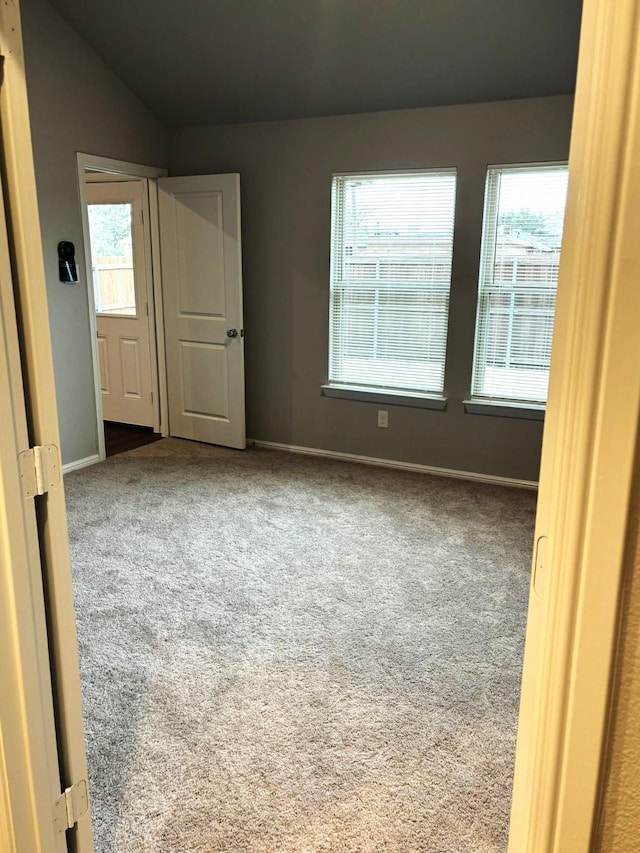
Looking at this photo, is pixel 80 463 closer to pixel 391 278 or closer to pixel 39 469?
pixel 391 278

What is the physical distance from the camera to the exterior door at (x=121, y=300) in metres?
5.56

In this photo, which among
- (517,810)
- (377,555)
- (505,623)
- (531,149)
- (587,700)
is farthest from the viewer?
(531,149)

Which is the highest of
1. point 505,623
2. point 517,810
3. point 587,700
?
point 587,700

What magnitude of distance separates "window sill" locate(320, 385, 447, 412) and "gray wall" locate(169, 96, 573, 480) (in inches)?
2.0

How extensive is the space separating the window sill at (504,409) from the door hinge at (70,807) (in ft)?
11.4

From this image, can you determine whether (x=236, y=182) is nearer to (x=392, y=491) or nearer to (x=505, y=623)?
(x=392, y=491)

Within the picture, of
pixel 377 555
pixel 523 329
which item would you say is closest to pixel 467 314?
pixel 523 329

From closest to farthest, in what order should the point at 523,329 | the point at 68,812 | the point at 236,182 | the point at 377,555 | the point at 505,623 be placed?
the point at 68,812, the point at 505,623, the point at 377,555, the point at 523,329, the point at 236,182

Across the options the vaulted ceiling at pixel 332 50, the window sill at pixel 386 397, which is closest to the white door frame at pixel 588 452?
the vaulted ceiling at pixel 332 50

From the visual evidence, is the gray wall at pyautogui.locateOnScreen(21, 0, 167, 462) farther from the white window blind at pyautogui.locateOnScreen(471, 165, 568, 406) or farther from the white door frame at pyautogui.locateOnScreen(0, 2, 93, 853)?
the white door frame at pyautogui.locateOnScreen(0, 2, 93, 853)

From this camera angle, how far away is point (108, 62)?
4.54m

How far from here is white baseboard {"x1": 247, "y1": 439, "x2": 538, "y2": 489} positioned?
450 cm

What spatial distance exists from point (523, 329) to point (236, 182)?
2296mm

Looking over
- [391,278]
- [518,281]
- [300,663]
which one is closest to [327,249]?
[391,278]
